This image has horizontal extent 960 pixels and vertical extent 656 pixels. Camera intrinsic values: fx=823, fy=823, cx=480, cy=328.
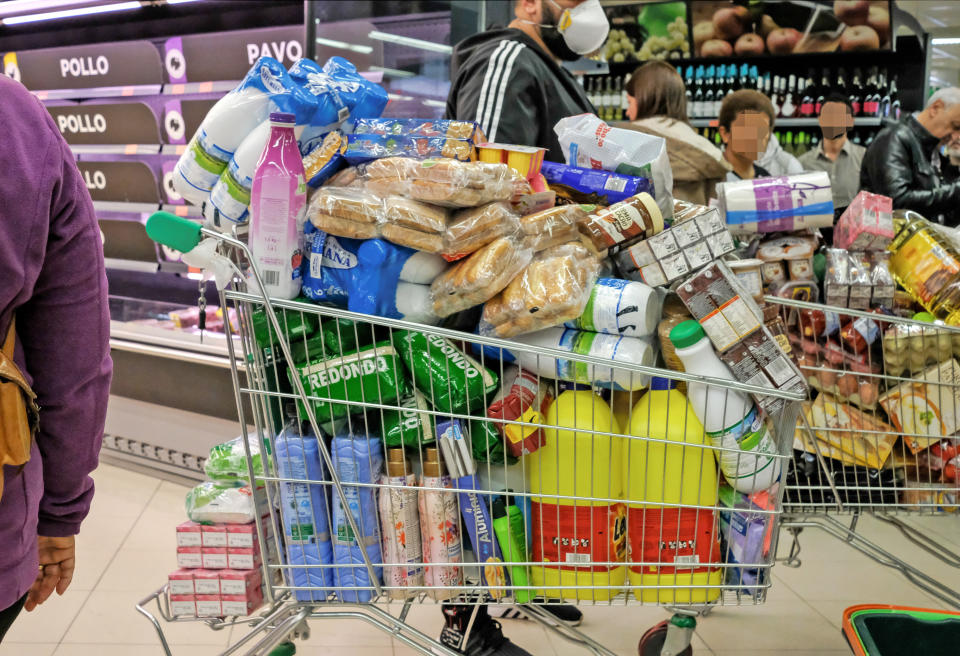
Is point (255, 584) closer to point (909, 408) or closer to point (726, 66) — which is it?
point (909, 408)

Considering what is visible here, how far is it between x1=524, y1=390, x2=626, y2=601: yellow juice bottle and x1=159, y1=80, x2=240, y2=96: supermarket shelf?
3157mm

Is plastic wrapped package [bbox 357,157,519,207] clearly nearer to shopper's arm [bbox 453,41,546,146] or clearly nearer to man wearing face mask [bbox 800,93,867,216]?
shopper's arm [bbox 453,41,546,146]

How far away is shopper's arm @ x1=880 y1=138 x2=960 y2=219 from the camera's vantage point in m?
4.21

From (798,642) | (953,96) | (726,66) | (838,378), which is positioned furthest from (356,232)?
(726,66)

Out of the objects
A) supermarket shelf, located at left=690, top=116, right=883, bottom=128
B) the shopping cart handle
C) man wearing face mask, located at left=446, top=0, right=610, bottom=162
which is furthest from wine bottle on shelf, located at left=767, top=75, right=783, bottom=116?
the shopping cart handle

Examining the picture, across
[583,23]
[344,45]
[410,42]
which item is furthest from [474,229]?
[410,42]

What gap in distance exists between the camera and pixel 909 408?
2.14m

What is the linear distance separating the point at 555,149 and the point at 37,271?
5.86 feet

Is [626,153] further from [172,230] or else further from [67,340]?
[67,340]

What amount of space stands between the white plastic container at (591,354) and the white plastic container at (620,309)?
20 mm

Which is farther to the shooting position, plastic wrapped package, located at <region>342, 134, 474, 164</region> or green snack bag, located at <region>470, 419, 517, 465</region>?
plastic wrapped package, located at <region>342, 134, 474, 164</region>

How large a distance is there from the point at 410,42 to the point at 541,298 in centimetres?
294

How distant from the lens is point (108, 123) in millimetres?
4867

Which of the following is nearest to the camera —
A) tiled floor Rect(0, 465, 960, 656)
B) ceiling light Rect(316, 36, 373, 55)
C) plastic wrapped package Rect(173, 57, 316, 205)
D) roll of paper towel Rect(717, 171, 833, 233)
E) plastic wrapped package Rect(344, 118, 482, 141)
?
plastic wrapped package Rect(173, 57, 316, 205)
